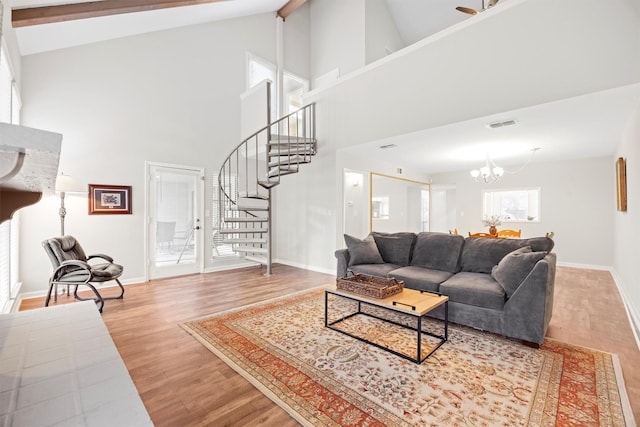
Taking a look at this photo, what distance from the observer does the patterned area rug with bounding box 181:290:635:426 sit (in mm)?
1717

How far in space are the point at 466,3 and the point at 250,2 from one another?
493cm

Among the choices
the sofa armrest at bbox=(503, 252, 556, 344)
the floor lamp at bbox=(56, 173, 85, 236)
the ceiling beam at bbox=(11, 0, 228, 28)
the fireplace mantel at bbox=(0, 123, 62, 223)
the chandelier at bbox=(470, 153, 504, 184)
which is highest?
the ceiling beam at bbox=(11, 0, 228, 28)

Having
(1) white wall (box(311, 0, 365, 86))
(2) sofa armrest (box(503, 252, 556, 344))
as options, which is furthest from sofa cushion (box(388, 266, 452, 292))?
(1) white wall (box(311, 0, 365, 86))

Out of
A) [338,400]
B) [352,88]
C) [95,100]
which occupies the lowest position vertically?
[338,400]

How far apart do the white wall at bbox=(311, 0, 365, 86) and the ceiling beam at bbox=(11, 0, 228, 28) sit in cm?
383

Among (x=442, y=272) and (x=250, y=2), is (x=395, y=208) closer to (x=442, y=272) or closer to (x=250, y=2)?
(x=442, y=272)

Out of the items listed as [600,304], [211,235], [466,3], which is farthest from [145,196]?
[466,3]

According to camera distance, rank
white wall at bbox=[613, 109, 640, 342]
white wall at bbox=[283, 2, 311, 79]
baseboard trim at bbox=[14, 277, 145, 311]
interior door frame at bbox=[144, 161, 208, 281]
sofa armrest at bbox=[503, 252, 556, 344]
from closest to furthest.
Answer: sofa armrest at bbox=[503, 252, 556, 344] → white wall at bbox=[613, 109, 640, 342] → baseboard trim at bbox=[14, 277, 145, 311] → interior door frame at bbox=[144, 161, 208, 281] → white wall at bbox=[283, 2, 311, 79]

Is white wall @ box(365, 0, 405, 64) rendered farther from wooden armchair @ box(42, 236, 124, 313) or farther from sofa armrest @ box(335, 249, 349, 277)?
wooden armchair @ box(42, 236, 124, 313)

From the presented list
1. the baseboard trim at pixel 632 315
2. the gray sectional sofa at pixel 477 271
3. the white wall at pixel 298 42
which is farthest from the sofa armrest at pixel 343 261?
the white wall at pixel 298 42

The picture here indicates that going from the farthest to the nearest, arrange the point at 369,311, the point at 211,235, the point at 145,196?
the point at 211,235 < the point at 145,196 < the point at 369,311

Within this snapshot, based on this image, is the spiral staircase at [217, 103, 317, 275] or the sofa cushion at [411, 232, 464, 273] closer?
the sofa cushion at [411, 232, 464, 273]

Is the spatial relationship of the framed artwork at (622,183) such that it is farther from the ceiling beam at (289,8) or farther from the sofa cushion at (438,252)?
the ceiling beam at (289,8)

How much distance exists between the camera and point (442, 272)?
3562mm
